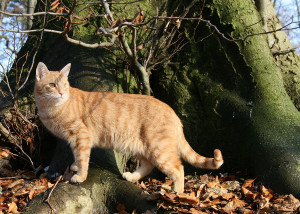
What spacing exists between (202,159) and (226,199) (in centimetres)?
62

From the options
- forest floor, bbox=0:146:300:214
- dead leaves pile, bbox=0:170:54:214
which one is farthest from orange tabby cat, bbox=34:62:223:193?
dead leaves pile, bbox=0:170:54:214

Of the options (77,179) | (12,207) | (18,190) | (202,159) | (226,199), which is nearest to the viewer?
(12,207)

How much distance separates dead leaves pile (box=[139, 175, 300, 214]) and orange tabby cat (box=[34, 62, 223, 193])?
37 centimetres

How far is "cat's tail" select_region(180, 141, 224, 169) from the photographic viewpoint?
3.72 metres

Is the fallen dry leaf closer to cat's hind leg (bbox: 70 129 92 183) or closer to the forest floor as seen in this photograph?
the forest floor

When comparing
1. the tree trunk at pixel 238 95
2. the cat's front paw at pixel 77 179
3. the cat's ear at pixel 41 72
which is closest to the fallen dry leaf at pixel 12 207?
the cat's front paw at pixel 77 179

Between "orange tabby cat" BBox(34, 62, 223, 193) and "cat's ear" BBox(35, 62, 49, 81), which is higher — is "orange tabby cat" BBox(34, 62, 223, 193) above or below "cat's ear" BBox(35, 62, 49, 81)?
below

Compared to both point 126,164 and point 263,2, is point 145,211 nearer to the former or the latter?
point 126,164

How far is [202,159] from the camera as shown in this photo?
13.1ft

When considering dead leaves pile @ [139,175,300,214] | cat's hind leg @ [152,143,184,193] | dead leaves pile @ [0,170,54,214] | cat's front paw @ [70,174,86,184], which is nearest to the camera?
dead leaves pile @ [139,175,300,214]

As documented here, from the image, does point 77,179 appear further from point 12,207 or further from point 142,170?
point 142,170

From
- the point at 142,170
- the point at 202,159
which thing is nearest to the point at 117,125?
the point at 142,170

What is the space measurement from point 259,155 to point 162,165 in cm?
135

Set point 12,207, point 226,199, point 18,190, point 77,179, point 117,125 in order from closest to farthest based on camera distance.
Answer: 1. point 12,207
2. point 226,199
3. point 77,179
4. point 18,190
5. point 117,125
